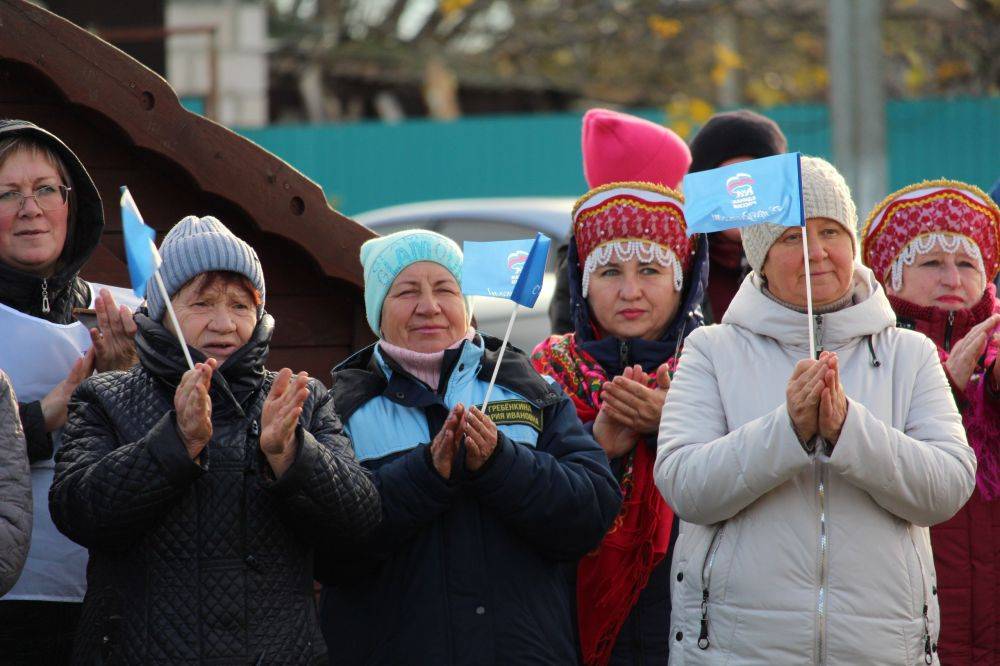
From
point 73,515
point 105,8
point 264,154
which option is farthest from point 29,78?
point 105,8

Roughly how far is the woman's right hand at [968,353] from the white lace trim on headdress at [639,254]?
0.82 m

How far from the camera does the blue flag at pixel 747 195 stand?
11.9ft

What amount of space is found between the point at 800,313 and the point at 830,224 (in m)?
0.27

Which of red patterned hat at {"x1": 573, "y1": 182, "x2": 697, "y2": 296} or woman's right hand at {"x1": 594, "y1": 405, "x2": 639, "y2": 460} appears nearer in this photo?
woman's right hand at {"x1": 594, "y1": 405, "x2": 639, "y2": 460}

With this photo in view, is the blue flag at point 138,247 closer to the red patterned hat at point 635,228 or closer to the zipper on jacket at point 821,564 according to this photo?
the red patterned hat at point 635,228

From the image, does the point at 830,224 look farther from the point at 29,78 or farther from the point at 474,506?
the point at 29,78

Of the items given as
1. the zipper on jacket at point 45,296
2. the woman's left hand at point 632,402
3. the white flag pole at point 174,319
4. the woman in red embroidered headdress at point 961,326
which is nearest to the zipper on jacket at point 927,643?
the woman in red embroidered headdress at point 961,326

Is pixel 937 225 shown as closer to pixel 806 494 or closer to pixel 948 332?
pixel 948 332

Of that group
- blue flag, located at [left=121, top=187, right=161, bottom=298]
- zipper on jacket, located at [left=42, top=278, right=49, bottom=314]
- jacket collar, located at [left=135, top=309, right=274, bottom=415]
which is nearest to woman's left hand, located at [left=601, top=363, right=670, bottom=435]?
jacket collar, located at [left=135, top=309, right=274, bottom=415]

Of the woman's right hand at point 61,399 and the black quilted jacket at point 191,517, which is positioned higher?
the woman's right hand at point 61,399

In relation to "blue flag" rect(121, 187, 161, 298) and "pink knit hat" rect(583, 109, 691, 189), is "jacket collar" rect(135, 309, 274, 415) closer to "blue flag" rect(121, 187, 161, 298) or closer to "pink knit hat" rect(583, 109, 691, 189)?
"blue flag" rect(121, 187, 161, 298)

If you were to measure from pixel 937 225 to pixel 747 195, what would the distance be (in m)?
0.87

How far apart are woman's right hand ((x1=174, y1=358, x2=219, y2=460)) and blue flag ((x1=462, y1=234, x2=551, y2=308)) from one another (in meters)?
0.85

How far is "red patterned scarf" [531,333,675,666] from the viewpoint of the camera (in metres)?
4.08
